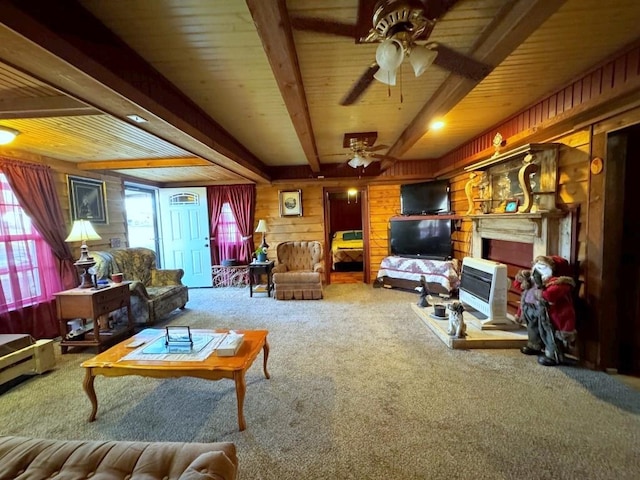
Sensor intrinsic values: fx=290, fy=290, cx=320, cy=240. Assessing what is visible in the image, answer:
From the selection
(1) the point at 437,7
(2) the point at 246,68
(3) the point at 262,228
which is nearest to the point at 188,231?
(3) the point at 262,228

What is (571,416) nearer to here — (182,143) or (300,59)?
(300,59)

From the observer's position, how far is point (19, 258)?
3.28 metres

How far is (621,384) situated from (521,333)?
82cm

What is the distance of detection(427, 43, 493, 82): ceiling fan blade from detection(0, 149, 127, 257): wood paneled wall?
4.40 meters

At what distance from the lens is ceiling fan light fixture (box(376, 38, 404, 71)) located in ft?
4.32

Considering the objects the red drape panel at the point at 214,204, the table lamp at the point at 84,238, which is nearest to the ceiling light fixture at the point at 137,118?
the table lamp at the point at 84,238

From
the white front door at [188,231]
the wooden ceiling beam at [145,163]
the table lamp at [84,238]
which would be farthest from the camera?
the white front door at [188,231]

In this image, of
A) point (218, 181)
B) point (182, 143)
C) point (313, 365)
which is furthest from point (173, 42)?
point (218, 181)

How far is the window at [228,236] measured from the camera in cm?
616

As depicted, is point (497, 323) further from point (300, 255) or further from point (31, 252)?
point (31, 252)

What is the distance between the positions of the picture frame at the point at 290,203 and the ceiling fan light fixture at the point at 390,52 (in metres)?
4.62

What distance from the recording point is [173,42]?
161 cm

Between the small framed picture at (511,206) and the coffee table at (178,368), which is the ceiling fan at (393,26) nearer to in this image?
the coffee table at (178,368)

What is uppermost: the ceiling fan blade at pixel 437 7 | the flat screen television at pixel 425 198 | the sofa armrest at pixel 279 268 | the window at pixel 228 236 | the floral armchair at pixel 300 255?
the ceiling fan blade at pixel 437 7
